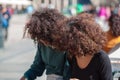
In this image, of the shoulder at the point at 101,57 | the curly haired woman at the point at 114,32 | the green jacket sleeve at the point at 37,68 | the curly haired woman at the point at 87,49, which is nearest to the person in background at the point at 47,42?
the green jacket sleeve at the point at 37,68

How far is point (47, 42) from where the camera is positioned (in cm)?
409

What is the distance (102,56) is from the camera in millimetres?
3566

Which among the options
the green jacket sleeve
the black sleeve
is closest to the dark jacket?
the green jacket sleeve

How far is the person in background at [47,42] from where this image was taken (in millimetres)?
4055

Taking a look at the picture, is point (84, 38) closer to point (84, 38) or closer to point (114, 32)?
point (84, 38)

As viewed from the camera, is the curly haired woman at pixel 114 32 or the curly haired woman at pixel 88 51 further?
the curly haired woman at pixel 114 32

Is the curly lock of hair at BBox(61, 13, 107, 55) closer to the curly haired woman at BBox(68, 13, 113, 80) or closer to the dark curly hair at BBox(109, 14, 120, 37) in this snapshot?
the curly haired woman at BBox(68, 13, 113, 80)

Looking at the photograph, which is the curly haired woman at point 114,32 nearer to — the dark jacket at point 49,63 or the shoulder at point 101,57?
the dark jacket at point 49,63

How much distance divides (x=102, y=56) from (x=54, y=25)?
2.15 feet

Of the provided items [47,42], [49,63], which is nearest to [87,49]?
[47,42]

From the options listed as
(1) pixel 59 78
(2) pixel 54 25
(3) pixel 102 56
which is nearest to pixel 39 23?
(2) pixel 54 25

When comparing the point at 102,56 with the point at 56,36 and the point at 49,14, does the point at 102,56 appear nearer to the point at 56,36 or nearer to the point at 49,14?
the point at 56,36

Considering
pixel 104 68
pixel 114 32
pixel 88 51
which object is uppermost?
pixel 88 51

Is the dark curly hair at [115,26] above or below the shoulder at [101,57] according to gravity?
below
